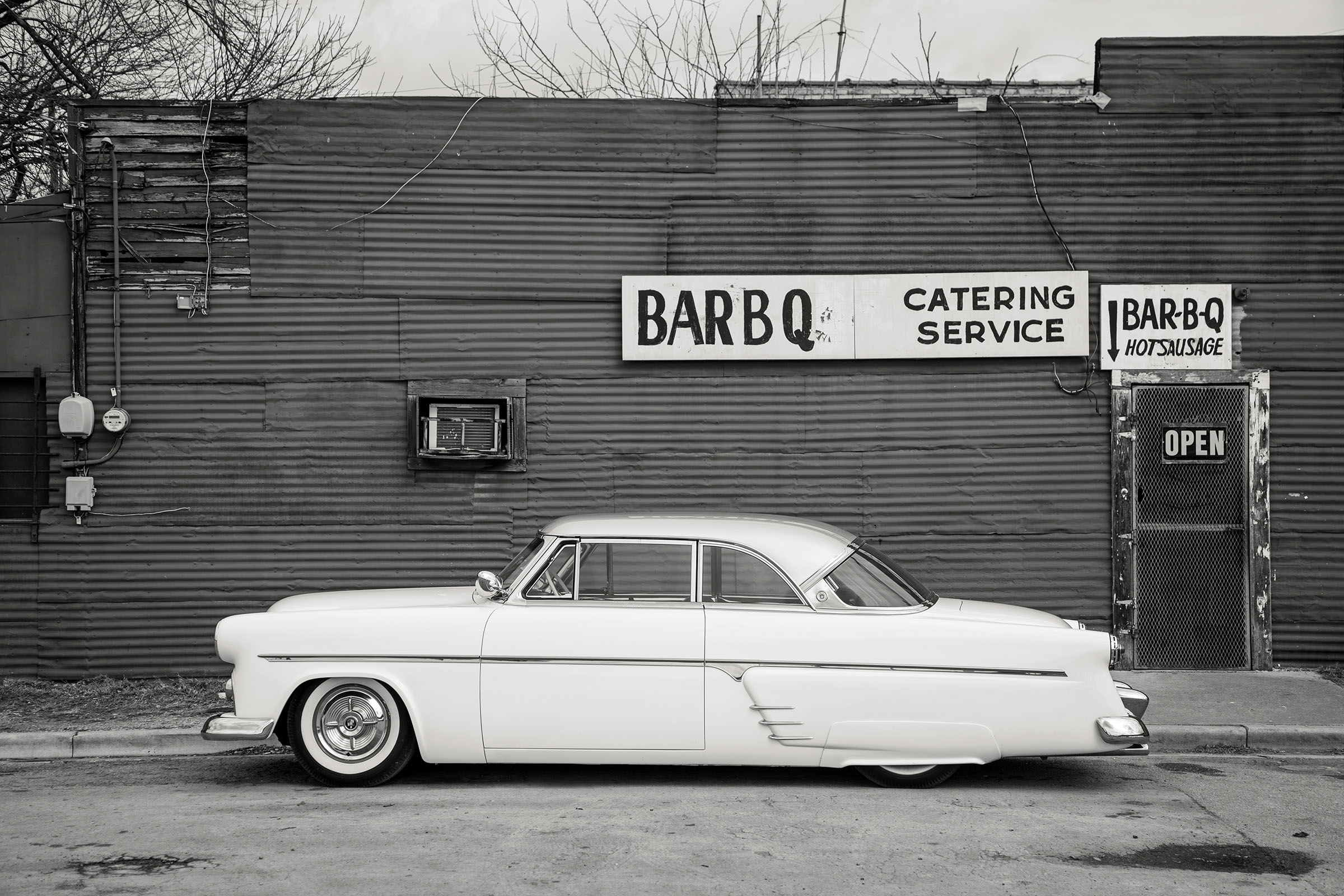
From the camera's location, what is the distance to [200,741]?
704cm

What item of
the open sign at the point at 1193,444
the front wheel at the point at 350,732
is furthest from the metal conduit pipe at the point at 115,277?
the open sign at the point at 1193,444

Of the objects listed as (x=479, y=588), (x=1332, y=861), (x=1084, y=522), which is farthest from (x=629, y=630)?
(x=1084, y=522)

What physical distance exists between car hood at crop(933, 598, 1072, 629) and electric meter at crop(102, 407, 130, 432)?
6.18 metres

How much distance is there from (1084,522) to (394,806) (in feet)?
19.0

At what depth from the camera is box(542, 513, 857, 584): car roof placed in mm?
6016

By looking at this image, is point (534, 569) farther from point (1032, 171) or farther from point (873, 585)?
point (1032, 171)

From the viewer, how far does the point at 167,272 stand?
8.93 meters

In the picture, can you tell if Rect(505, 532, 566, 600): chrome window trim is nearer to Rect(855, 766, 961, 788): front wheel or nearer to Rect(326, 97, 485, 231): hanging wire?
Rect(855, 766, 961, 788): front wheel

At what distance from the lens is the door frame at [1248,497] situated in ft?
29.0

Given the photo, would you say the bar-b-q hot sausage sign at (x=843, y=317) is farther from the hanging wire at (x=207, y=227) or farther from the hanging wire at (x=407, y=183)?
the hanging wire at (x=207, y=227)

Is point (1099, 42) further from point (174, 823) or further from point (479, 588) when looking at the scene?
point (174, 823)

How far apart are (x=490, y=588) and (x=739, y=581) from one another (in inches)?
50.3

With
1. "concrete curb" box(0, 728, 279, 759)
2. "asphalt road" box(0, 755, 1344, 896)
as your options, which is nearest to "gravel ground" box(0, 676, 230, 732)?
"concrete curb" box(0, 728, 279, 759)

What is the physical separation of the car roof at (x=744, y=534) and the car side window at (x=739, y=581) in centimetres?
6
